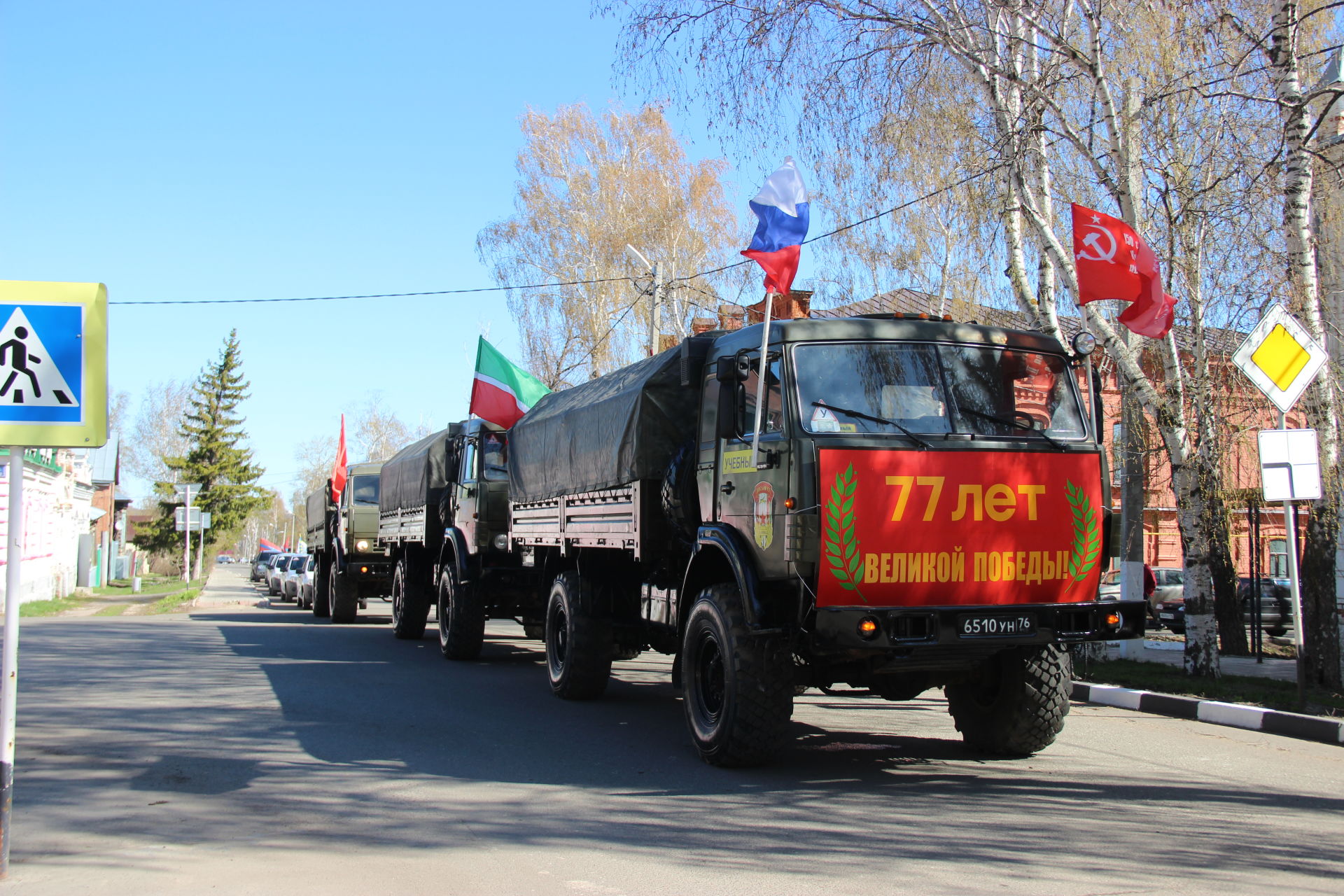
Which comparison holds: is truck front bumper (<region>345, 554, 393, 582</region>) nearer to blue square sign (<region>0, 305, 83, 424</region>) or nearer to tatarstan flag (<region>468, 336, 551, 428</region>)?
tatarstan flag (<region>468, 336, 551, 428</region>)

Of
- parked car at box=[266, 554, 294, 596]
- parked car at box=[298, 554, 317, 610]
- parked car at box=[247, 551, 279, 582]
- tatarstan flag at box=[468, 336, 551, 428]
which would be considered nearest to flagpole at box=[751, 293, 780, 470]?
tatarstan flag at box=[468, 336, 551, 428]

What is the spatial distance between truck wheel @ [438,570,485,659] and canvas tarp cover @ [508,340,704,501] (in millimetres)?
2145

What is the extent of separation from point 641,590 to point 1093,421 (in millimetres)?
4283

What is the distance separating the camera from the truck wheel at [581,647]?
10328 millimetres

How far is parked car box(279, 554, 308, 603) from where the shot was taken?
3453cm

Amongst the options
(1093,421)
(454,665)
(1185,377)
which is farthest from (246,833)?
(1185,377)

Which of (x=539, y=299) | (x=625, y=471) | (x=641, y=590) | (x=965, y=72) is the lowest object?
(x=641, y=590)

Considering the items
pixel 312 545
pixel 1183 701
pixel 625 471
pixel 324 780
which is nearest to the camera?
pixel 324 780

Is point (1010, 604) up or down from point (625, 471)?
down

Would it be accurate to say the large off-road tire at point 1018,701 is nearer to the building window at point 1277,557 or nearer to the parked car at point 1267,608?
the parked car at point 1267,608

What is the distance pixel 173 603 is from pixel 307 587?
3.71 meters

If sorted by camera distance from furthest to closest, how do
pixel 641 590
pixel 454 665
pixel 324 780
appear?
1. pixel 454 665
2. pixel 641 590
3. pixel 324 780

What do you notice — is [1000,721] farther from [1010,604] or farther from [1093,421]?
[1093,421]

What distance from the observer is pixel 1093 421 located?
7531 millimetres
